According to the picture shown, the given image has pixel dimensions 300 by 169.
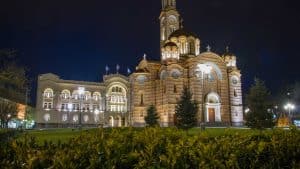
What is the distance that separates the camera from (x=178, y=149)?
4848 millimetres

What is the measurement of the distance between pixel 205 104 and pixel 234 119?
7.77 metres

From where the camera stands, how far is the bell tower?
224 ft

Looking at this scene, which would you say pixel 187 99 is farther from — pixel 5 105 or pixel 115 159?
pixel 115 159

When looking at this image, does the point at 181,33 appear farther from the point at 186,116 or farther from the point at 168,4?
the point at 186,116

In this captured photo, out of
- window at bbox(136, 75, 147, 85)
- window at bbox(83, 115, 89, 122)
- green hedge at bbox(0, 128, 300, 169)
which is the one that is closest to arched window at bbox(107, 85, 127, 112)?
window at bbox(83, 115, 89, 122)

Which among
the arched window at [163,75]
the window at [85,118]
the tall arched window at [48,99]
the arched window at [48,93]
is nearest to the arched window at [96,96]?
the window at [85,118]

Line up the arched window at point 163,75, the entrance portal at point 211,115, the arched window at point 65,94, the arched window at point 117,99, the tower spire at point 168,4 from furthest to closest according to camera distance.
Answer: the arched window at point 117,99 → the tower spire at point 168,4 → the arched window at point 65,94 → the entrance portal at point 211,115 → the arched window at point 163,75

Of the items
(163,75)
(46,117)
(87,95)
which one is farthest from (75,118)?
(163,75)

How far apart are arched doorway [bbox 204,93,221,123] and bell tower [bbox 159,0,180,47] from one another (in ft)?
61.3

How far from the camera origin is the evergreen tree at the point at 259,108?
30234 millimetres

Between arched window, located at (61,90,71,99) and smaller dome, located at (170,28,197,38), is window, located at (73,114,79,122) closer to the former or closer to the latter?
arched window, located at (61,90,71,99)

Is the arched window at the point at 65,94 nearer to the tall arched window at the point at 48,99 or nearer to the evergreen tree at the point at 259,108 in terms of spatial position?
the tall arched window at the point at 48,99

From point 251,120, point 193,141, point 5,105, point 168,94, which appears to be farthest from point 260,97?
point 5,105

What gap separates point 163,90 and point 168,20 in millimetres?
20643
